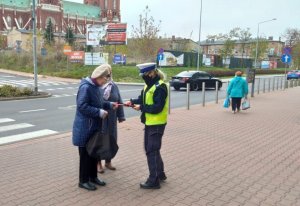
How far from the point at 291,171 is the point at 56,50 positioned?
44947 millimetres

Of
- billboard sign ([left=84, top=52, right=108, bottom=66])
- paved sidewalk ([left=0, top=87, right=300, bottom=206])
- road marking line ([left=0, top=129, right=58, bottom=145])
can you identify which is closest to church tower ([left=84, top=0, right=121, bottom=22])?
billboard sign ([left=84, top=52, right=108, bottom=66])

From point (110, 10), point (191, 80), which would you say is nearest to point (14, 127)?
point (191, 80)

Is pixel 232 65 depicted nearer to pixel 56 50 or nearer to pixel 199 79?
pixel 56 50

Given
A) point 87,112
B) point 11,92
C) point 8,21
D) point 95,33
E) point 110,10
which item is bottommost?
point 11,92

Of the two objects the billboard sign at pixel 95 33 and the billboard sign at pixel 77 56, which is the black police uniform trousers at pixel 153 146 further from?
the billboard sign at pixel 95 33

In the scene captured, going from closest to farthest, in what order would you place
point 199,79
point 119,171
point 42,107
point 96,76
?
point 96,76
point 119,171
point 42,107
point 199,79

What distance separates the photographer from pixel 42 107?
14.0 m

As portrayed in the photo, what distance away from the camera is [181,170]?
5598 mm

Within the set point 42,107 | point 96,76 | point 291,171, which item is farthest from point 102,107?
point 42,107

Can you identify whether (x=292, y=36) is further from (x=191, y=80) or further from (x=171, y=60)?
(x=191, y=80)

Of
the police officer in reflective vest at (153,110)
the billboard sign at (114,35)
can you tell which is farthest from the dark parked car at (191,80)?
the police officer in reflective vest at (153,110)

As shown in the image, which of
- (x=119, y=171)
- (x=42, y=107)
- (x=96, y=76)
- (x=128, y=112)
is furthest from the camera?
(x=42, y=107)

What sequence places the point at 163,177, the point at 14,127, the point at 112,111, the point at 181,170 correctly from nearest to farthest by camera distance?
the point at 163,177 → the point at 112,111 → the point at 181,170 → the point at 14,127

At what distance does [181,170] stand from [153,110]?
1549 mm
